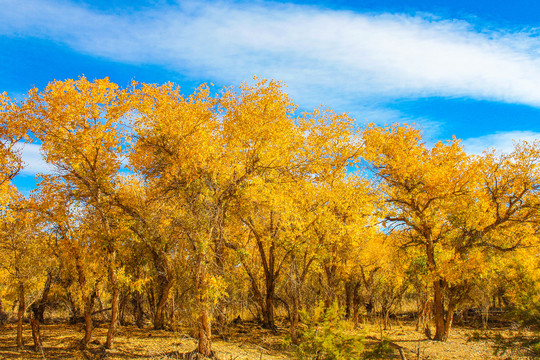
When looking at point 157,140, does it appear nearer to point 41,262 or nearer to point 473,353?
point 41,262

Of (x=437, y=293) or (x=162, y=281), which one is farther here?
(x=162, y=281)

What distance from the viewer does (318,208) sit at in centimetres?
1436

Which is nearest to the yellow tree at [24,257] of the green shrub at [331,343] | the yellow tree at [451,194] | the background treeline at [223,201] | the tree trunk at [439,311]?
the background treeline at [223,201]

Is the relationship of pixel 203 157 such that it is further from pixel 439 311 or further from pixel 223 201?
pixel 439 311

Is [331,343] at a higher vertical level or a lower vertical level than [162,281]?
lower

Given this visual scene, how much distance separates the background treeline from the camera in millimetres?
11633

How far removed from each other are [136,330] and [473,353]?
1663cm

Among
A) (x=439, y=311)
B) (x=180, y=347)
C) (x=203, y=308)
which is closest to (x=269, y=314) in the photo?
(x=180, y=347)

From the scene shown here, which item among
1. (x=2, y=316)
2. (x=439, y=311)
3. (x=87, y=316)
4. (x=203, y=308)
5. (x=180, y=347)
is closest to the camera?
(x=203, y=308)

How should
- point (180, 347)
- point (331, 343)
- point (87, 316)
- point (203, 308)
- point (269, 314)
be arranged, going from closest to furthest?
point (331, 343) → point (203, 308) → point (87, 316) → point (180, 347) → point (269, 314)

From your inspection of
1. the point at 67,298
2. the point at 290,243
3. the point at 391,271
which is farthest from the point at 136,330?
the point at 391,271

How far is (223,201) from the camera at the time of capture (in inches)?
473

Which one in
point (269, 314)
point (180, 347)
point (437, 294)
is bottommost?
point (180, 347)

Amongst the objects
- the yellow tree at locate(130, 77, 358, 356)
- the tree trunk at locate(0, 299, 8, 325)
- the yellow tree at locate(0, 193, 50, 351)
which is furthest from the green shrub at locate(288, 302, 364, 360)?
the tree trunk at locate(0, 299, 8, 325)
